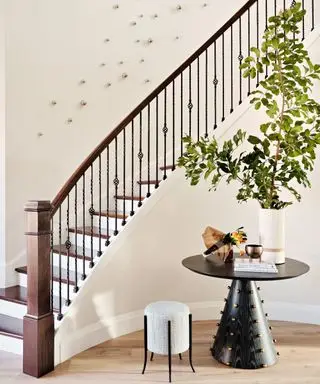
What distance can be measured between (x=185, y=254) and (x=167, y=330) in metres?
1.13

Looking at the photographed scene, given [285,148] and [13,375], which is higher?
[285,148]

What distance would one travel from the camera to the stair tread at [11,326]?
3.14m

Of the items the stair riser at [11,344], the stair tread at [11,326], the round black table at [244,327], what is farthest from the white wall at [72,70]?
the round black table at [244,327]

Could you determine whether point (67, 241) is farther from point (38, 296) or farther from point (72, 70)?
point (72, 70)

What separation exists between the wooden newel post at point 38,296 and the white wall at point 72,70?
45.4 inches

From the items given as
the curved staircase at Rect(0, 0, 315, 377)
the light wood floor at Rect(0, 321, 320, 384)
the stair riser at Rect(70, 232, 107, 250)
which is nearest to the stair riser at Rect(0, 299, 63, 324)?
the curved staircase at Rect(0, 0, 315, 377)

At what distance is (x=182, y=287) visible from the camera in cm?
386

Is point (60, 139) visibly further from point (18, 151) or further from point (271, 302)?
point (271, 302)

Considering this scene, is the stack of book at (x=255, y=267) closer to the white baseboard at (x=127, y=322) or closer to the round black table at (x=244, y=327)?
the round black table at (x=244, y=327)

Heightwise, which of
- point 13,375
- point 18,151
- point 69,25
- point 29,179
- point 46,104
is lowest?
point 13,375

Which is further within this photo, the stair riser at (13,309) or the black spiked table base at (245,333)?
the stair riser at (13,309)

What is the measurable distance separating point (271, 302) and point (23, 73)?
10.6 ft

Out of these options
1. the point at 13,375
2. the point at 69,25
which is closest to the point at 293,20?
the point at 69,25

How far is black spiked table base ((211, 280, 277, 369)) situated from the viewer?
2850 mm
